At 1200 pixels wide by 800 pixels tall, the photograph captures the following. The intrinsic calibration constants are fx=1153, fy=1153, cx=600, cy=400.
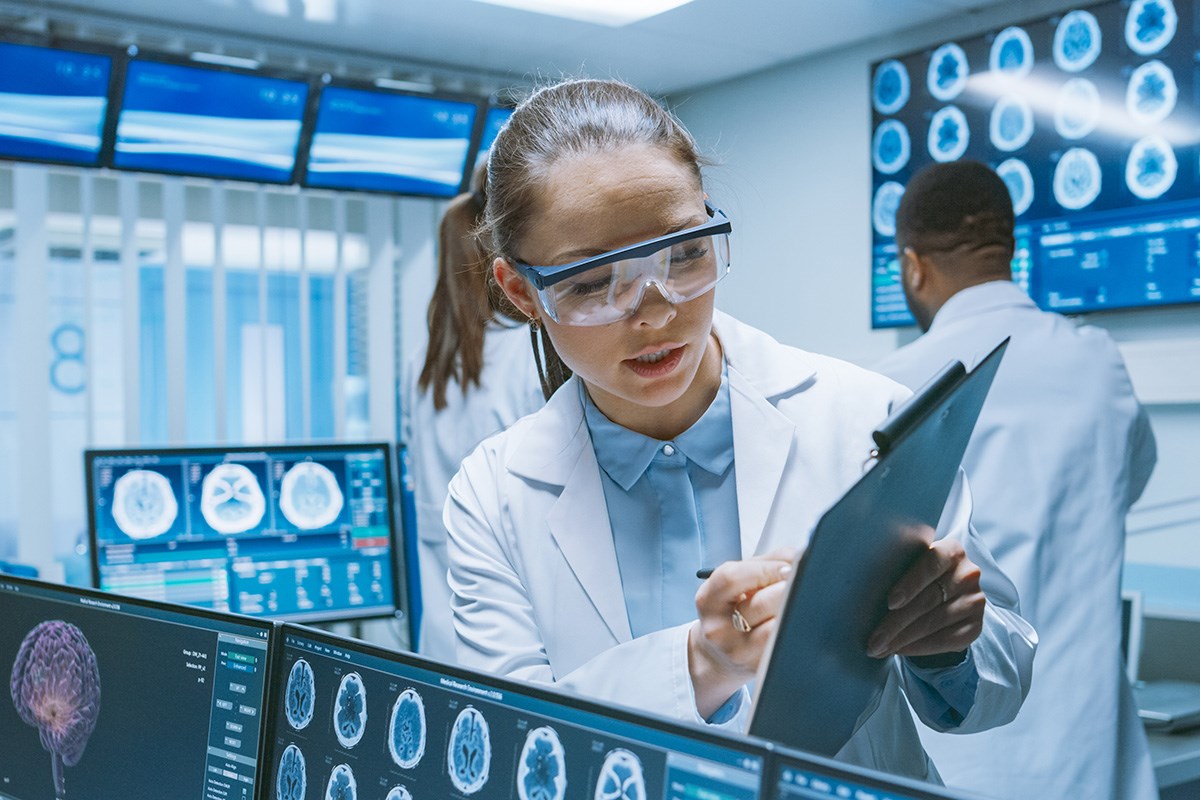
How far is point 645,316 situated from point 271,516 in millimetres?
1880

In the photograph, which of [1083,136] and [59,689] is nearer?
[59,689]

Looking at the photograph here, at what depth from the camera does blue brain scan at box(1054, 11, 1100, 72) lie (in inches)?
131

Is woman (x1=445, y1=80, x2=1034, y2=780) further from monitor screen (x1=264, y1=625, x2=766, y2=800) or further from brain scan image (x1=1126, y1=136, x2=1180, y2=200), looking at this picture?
brain scan image (x1=1126, y1=136, x2=1180, y2=200)

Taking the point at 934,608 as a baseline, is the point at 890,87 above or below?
above

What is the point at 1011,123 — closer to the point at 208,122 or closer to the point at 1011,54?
the point at 1011,54

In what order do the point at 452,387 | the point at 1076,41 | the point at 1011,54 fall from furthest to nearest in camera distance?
the point at 1011,54 → the point at 1076,41 → the point at 452,387

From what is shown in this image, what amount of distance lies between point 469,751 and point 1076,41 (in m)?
3.20

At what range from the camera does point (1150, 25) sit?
3.18 metres


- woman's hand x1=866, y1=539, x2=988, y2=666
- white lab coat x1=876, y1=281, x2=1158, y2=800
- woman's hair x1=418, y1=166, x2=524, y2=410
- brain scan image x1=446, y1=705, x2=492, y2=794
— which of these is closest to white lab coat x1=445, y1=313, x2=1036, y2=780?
woman's hand x1=866, y1=539, x2=988, y2=666

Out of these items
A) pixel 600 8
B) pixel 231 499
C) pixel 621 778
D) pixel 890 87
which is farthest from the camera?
pixel 890 87

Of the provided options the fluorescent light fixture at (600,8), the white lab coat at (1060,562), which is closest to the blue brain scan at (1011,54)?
the fluorescent light fixture at (600,8)

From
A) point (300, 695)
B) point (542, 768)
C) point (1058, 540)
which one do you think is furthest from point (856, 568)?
point (1058, 540)

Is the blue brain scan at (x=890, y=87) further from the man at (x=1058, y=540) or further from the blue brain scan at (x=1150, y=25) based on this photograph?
the man at (x=1058, y=540)

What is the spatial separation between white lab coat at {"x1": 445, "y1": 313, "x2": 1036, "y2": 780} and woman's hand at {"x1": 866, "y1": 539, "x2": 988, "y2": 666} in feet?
0.52
